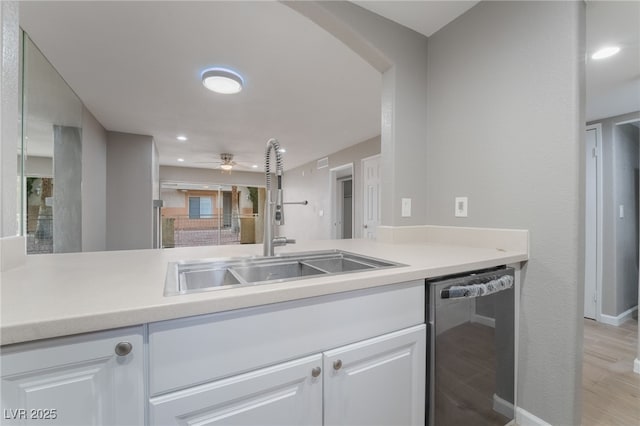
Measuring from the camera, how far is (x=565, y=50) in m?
1.22

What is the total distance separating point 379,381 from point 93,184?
14.0ft

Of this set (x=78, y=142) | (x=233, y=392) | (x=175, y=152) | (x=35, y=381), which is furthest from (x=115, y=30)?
(x=175, y=152)

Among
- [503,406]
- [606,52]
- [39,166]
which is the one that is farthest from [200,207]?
[606,52]

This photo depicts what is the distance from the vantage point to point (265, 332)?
0.70 m

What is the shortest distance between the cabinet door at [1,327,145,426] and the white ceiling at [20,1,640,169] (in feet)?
6.14

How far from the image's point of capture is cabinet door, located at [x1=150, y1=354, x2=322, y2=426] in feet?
1.99

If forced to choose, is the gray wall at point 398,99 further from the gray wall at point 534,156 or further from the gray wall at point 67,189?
the gray wall at point 67,189

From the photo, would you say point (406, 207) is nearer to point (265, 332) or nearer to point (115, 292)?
point (265, 332)

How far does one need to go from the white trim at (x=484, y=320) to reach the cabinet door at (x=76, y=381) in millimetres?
1167

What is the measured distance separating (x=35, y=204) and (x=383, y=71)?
113 inches

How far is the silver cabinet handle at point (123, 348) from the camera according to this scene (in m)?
0.55

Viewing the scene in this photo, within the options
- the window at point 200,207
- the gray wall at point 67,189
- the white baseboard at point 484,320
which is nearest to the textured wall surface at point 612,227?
the white baseboard at point 484,320

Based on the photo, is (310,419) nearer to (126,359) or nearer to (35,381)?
(126,359)

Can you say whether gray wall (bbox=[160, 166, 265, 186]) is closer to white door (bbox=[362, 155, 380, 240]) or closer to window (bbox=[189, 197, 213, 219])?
window (bbox=[189, 197, 213, 219])
